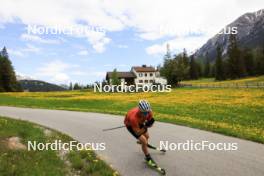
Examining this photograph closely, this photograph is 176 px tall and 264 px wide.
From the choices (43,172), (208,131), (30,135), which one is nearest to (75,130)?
(30,135)

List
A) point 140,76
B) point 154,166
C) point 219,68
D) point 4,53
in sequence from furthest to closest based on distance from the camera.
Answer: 1. point 140,76
2. point 219,68
3. point 4,53
4. point 154,166

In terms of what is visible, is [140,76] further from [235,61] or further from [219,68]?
[235,61]

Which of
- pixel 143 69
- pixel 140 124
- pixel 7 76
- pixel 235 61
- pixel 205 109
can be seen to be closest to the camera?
pixel 140 124

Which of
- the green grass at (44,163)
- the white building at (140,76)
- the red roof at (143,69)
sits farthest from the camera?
the red roof at (143,69)

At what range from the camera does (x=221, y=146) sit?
10945mm

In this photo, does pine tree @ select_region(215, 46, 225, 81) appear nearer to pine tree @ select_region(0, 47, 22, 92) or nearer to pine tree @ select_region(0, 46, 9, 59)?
pine tree @ select_region(0, 47, 22, 92)

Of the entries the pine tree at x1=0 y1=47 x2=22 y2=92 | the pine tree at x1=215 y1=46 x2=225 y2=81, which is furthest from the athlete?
the pine tree at x1=215 y1=46 x2=225 y2=81

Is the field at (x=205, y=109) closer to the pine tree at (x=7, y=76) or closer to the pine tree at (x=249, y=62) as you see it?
the pine tree at (x=7, y=76)

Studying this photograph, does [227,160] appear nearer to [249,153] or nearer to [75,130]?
[249,153]

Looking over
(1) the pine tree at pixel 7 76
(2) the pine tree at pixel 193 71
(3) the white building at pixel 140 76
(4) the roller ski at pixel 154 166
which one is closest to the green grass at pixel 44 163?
(4) the roller ski at pixel 154 166

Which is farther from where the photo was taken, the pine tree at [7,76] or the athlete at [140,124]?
→ the pine tree at [7,76]

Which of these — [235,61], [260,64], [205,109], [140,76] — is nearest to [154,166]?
[205,109]

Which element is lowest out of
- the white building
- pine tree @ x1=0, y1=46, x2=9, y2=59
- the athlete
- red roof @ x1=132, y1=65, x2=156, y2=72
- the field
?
the field

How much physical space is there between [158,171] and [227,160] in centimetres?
208
